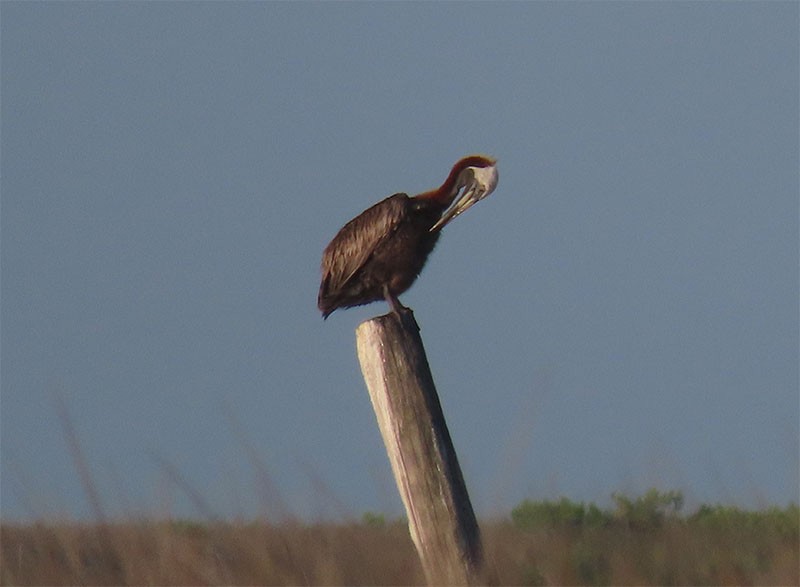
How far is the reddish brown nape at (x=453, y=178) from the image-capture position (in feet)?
20.9

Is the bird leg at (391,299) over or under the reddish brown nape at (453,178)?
under

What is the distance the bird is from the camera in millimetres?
6492

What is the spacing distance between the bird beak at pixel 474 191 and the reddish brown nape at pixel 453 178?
4 centimetres

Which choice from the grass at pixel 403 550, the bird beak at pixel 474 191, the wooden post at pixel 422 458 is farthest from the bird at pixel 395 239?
the wooden post at pixel 422 458

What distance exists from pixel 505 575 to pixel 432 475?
0.60 meters

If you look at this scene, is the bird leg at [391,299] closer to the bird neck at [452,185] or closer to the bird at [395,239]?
the bird at [395,239]

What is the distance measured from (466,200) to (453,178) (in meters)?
0.20

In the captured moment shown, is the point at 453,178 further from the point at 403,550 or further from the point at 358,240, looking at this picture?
the point at 403,550

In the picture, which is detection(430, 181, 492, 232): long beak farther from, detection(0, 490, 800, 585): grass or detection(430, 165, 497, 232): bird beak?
detection(0, 490, 800, 585): grass

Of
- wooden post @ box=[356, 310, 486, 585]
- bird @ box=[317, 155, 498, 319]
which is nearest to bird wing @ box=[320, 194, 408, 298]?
bird @ box=[317, 155, 498, 319]

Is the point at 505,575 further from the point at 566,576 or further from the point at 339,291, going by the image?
the point at 339,291

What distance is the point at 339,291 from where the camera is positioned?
22.4ft

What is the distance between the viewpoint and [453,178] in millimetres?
6523

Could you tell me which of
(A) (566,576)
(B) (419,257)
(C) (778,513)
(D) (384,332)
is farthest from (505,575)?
(C) (778,513)
